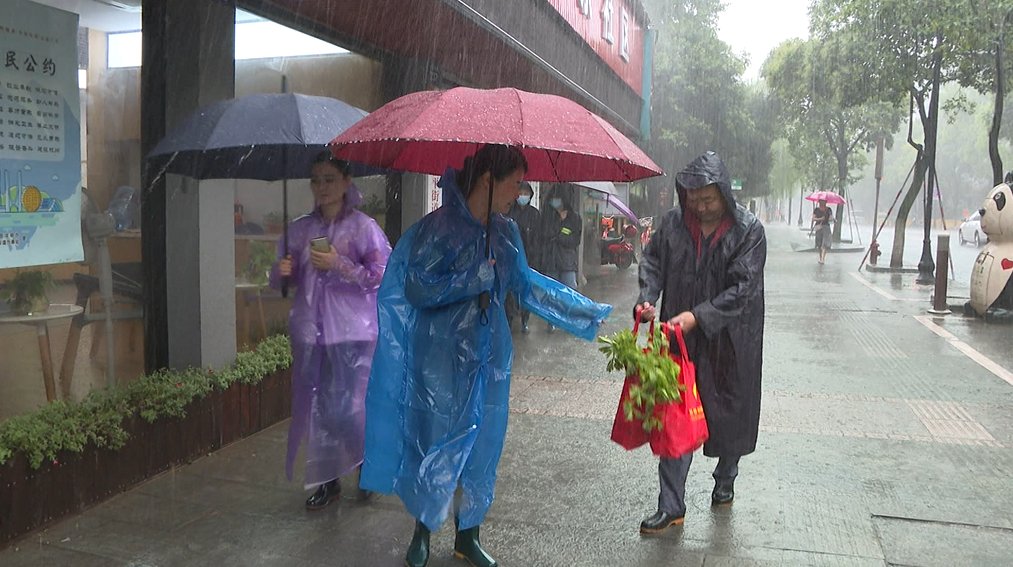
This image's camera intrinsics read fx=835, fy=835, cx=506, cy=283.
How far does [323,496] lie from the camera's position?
14.1 feet

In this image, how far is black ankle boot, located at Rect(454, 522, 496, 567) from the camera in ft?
11.7

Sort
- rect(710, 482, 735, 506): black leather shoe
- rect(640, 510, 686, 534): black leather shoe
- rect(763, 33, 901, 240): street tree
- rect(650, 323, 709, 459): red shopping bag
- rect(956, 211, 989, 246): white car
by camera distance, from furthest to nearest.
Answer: rect(956, 211, 989, 246): white car
rect(763, 33, 901, 240): street tree
rect(710, 482, 735, 506): black leather shoe
rect(640, 510, 686, 534): black leather shoe
rect(650, 323, 709, 459): red shopping bag

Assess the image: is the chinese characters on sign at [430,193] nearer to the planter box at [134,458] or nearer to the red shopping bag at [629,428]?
the planter box at [134,458]

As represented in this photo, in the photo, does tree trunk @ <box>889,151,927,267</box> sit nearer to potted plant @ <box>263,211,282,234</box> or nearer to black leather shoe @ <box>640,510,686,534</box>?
potted plant @ <box>263,211,282,234</box>

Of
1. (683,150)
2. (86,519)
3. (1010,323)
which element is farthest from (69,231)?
(683,150)

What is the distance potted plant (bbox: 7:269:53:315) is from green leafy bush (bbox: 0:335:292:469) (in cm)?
53

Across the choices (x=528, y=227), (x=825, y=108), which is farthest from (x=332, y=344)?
(x=825, y=108)

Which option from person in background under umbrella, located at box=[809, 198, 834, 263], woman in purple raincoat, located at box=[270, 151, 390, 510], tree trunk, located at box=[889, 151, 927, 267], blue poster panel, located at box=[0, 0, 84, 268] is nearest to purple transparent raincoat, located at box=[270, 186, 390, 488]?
woman in purple raincoat, located at box=[270, 151, 390, 510]

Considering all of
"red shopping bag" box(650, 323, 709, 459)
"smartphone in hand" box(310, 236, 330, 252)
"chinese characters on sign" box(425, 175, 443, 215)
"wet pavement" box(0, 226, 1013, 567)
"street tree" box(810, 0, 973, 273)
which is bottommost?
"wet pavement" box(0, 226, 1013, 567)

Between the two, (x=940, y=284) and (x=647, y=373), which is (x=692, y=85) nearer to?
(x=940, y=284)

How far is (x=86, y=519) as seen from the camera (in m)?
4.05

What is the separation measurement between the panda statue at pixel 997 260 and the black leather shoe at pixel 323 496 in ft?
33.1

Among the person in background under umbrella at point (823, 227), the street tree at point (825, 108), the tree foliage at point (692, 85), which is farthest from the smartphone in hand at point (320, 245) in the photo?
the tree foliage at point (692, 85)

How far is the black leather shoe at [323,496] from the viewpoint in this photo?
168 inches
